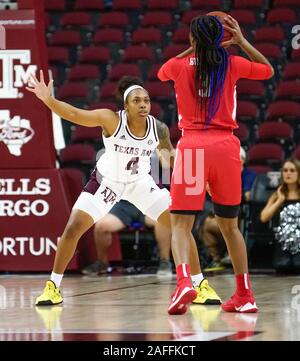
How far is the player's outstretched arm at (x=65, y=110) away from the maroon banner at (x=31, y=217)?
322 cm

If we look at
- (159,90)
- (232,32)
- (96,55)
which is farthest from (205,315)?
(96,55)

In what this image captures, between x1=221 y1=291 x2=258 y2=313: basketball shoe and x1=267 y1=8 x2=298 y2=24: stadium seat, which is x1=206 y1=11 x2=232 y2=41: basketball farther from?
x1=267 y1=8 x2=298 y2=24: stadium seat

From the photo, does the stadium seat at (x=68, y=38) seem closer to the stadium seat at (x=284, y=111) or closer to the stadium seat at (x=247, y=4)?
the stadium seat at (x=247, y=4)

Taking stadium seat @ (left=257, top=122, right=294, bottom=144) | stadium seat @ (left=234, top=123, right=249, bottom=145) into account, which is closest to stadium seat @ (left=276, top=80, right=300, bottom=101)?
stadium seat @ (left=257, top=122, right=294, bottom=144)

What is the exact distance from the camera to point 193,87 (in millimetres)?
6121

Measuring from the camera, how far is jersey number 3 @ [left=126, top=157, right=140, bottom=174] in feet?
24.3

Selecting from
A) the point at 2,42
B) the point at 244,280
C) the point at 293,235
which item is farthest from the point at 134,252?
the point at 244,280

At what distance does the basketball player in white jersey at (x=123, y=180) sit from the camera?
6977 mm

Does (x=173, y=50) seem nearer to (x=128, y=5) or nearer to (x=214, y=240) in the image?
(x=128, y=5)

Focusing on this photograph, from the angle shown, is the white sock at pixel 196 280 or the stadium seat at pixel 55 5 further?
the stadium seat at pixel 55 5

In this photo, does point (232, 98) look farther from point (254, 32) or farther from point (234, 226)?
point (254, 32)

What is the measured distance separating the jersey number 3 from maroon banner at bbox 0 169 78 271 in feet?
9.04

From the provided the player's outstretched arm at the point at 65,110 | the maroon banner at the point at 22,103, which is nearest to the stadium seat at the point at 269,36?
the maroon banner at the point at 22,103

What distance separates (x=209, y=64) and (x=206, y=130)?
42cm
